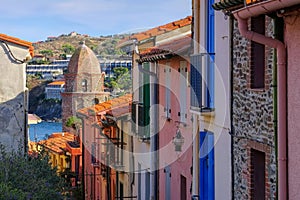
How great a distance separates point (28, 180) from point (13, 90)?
5760 mm

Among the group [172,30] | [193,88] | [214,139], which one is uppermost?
[172,30]

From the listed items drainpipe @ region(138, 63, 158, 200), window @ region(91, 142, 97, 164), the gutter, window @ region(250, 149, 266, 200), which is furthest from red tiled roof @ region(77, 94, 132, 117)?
the gutter

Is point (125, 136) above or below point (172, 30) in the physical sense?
below

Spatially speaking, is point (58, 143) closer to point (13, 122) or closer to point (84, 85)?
point (13, 122)

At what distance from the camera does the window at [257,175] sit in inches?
361

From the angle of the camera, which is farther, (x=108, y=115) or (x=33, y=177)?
(x=108, y=115)

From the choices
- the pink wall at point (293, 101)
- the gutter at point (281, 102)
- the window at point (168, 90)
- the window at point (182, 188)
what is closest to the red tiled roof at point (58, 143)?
the window at point (168, 90)

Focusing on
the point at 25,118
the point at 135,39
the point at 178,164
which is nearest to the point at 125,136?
the point at 135,39

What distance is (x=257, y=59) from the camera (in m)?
9.28

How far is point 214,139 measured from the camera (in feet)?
38.1

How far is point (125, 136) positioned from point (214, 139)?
13071 millimetres

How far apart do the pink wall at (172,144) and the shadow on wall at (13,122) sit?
4118mm

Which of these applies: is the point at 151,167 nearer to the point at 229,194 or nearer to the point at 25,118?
the point at 25,118

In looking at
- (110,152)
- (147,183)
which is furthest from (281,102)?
(110,152)
